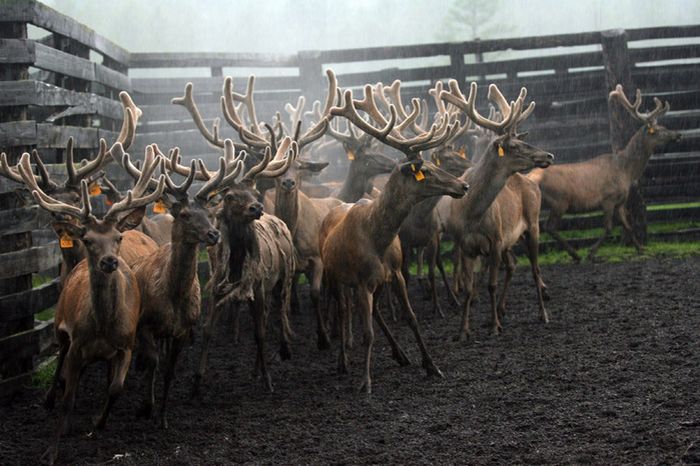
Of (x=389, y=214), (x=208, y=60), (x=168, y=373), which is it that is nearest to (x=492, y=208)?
(x=389, y=214)

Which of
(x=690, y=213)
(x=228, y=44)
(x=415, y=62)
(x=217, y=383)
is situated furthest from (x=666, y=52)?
(x=415, y=62)

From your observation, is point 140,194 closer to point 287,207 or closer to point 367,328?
point 367,328

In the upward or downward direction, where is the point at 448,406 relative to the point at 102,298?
downward

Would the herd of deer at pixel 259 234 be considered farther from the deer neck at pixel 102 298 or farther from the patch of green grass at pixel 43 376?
the patch of green grass at pixel 43 376

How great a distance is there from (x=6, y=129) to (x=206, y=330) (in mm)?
2434

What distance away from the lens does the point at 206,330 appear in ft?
26.1

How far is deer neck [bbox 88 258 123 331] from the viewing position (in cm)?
647

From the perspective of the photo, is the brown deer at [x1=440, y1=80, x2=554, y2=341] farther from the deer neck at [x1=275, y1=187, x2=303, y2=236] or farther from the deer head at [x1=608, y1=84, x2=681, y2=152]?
the deer head at [x1=608, y1=84, x2=681, y2=152]

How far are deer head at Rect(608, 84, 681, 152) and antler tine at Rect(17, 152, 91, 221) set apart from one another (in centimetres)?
1005

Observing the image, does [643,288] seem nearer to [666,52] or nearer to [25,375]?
[666,52]

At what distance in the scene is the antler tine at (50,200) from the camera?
657 centimetres

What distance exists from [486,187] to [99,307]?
4716mm

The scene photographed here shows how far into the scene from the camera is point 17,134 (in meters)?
7.98

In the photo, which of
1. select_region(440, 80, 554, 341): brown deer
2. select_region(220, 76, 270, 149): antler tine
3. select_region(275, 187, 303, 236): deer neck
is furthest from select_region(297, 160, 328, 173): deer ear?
select_region(440, 80, 554, 341): brown deer
